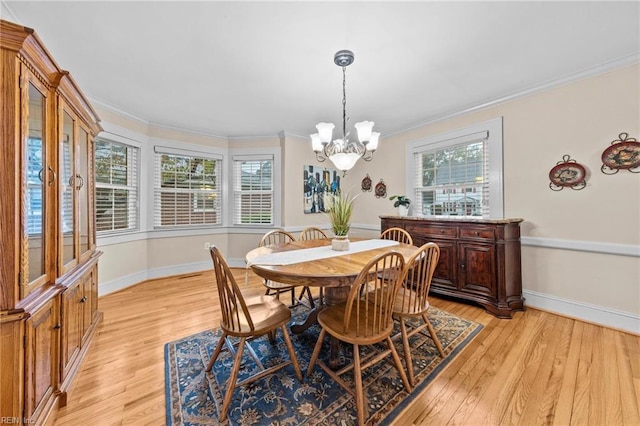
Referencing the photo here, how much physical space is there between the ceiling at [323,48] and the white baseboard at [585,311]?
7.53 ft

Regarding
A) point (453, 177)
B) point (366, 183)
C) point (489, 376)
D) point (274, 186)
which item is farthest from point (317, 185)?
point (489, 376)

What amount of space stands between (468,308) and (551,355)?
880 mm

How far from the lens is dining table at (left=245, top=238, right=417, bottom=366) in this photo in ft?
4.82

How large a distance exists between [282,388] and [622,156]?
3504mm

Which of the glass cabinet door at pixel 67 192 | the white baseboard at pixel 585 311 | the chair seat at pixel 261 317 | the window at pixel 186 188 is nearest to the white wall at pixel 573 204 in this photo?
the white baseboard at pixel 585 311

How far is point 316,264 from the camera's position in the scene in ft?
5.69

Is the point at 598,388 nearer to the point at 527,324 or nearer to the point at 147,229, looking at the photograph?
the point at 527,324

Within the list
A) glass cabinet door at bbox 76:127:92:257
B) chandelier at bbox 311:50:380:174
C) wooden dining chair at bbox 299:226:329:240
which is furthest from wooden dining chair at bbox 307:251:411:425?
glass cabinet door at bbox 76:127:92:257

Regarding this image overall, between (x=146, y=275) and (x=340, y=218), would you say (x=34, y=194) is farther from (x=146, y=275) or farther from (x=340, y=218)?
(x=146, y=275)

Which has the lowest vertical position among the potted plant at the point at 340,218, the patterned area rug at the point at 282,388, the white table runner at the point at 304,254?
the patterned area rug at the point at 282,388

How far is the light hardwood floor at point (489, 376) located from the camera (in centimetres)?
135

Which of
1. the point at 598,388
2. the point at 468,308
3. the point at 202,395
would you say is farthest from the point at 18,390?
the point at 468,308

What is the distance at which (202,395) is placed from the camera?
1496 mm

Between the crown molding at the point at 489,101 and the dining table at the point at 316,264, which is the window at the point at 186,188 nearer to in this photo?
the crown molding at the point at 489,101
